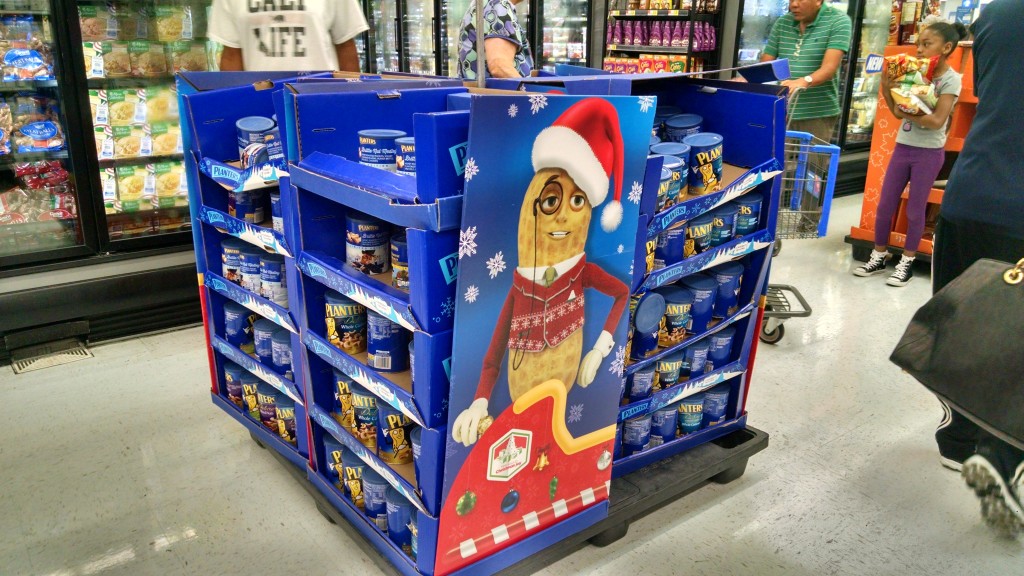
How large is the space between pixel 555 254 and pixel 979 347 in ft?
3.12

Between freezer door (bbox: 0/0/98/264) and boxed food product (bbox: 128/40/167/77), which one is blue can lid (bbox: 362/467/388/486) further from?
boxed food product (bbox: 128/40/167/77)

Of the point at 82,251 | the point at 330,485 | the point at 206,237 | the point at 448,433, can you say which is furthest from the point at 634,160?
the point at 82,251

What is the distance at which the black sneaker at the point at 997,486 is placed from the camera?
2.21 m

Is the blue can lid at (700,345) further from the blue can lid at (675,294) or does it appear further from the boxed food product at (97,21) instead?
the boxed food product at (97,21)

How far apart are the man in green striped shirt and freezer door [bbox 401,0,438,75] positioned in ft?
8.30

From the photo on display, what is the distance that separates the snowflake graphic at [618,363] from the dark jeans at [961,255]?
1150 mm

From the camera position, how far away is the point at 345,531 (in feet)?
7.29

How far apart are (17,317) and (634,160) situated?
2955 millimetres

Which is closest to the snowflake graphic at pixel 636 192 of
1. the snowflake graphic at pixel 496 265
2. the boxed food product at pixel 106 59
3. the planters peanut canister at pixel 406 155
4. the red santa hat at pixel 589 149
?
the red santa hat at pixel 589 149

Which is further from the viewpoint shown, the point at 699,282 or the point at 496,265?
the point at 699,282

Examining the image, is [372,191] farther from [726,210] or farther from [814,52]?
[814,52]

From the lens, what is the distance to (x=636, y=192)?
6.10ft

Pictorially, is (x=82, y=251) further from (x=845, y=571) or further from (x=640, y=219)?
(x=845, y=571)

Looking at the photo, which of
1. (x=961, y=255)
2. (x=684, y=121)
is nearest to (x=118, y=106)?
(x=684, y=121)
